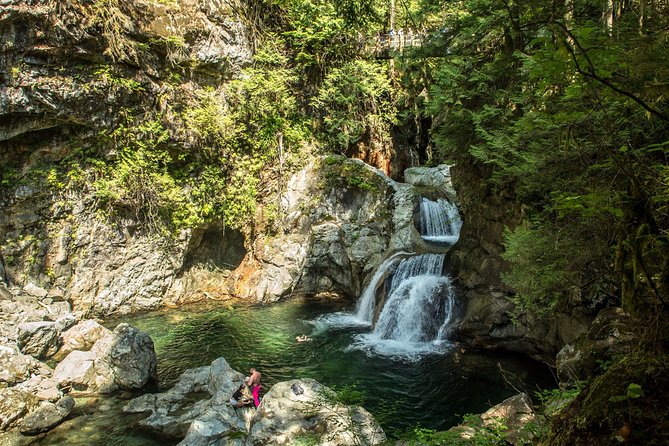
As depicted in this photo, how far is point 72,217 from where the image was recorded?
474 inches

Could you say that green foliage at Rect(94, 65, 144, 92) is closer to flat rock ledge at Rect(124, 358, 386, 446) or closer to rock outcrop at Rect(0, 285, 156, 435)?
rock outcrop at Rect(0, 285, 156, 435)

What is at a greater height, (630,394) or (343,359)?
(630,394)

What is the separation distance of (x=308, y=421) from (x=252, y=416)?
157 centimetres

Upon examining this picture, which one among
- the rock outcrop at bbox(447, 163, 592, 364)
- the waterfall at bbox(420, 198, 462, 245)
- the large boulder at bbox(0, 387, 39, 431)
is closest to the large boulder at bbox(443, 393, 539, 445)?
the rock outcrop at bbox(447, 163, 592, 364)

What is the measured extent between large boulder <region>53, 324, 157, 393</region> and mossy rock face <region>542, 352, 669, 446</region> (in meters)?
8.79

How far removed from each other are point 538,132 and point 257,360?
8.09 metres

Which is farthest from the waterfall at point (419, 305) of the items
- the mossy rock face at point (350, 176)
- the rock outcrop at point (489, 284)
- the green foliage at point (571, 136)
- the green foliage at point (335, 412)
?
the green foliage at point (335, 412)

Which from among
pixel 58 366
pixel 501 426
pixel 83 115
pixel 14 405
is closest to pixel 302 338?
pixel 58 366

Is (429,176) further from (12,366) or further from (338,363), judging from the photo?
(12,366)

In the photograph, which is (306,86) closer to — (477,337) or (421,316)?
(421,316)

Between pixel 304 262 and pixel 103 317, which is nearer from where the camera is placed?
pixel 103 317

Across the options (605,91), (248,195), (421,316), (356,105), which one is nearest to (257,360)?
(421,316)

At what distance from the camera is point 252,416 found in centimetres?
645

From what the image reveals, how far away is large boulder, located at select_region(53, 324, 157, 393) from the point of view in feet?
26.9
